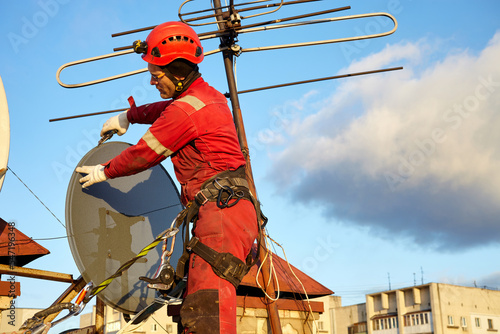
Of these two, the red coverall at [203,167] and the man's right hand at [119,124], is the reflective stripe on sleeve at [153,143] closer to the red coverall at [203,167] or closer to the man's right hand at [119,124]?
the red coverall at [203,167]

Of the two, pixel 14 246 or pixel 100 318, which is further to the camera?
pixel 14 246

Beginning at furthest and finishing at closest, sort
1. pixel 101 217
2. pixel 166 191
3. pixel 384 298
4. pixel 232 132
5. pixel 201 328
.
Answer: pixel 384 298
pixel 166 191
pixel 101 217
pixel 232 132
pixel 201 328

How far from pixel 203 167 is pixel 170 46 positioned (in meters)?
1.13

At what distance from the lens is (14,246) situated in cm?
866

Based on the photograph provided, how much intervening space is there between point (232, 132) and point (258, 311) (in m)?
5.33

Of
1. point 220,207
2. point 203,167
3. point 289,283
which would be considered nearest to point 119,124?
point 203,167

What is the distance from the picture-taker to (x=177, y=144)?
4.99m

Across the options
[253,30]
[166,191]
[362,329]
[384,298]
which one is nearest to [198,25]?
[253,30]

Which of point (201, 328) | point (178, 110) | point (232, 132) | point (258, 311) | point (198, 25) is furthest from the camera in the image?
point (198, 25)

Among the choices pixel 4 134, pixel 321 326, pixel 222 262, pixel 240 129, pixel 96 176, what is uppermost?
pixel 240 129

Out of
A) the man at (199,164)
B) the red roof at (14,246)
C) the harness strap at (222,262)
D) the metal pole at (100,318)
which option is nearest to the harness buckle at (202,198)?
the man at (199,164)

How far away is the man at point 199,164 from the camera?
4613mm

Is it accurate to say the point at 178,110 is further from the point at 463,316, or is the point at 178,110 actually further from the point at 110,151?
the point at 463,316

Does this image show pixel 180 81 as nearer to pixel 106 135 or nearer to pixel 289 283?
pixel 106 135
